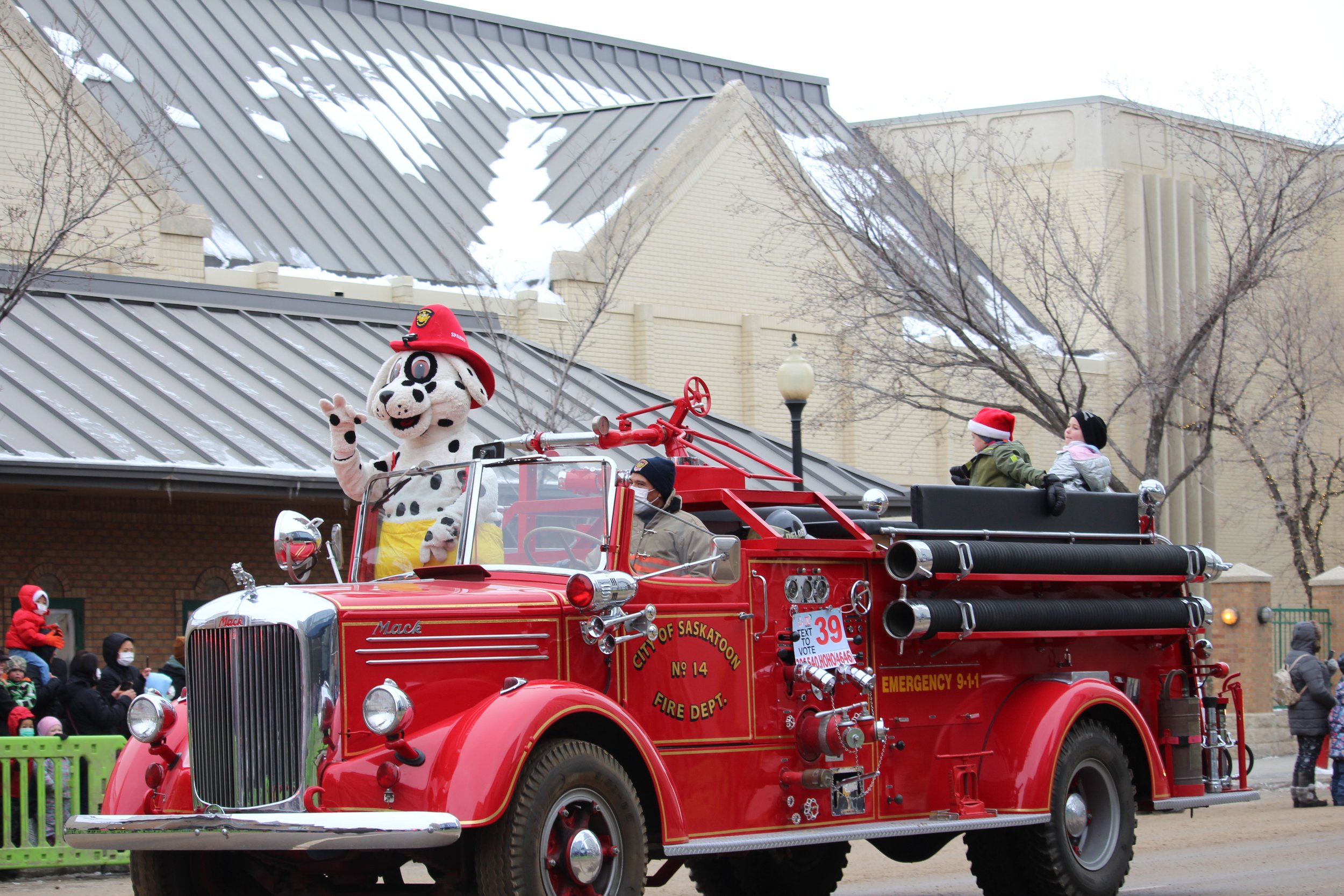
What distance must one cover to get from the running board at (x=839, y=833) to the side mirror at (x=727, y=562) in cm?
121

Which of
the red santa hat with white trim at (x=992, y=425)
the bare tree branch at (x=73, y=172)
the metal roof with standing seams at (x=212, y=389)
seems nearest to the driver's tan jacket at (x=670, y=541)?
the red santa hat with white trim at (x=992, y=425)

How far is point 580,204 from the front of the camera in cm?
2528

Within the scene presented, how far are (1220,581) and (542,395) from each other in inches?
366

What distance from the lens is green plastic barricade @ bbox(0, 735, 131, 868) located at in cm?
1180

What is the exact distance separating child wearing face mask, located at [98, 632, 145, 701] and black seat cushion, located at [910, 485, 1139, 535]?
649 centimetres

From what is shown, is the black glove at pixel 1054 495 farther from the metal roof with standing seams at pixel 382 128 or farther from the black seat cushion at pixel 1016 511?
the metal roof with standing seams at pixel 382 128

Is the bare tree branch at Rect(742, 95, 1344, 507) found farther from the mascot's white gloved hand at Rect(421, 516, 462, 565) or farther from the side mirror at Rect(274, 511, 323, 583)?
the side mirror at Rect(274, 511, 323, 583)

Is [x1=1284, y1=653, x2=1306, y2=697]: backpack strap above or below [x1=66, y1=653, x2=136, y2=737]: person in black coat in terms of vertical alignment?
below

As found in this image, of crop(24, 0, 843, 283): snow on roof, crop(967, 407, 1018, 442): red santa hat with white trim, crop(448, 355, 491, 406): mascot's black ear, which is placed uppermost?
crop(24, 0, 843, 283): snow on roof

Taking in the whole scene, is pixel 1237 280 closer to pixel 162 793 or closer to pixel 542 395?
pixel 542 395

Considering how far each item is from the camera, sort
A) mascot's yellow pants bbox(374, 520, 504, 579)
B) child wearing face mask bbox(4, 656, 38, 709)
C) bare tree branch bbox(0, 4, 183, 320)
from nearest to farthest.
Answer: mascot's yellow pants bbox(374, 520, 504, 579) < child wearing face mask bbox(4, 656, 38, 709) < bare tree branch bbox(0, 4, 183, 320)

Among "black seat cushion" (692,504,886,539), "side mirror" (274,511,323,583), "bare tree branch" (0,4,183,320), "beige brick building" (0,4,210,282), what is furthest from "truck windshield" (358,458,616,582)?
"beige brick building" (0,4,210,282)

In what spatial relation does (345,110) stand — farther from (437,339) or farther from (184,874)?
(184,874)

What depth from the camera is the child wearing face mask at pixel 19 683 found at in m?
12.7
